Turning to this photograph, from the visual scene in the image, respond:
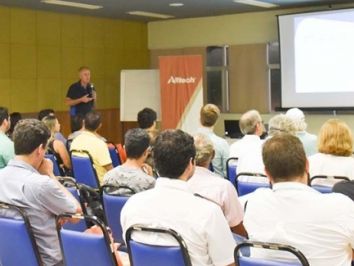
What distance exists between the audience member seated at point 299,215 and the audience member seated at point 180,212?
17 centimetres

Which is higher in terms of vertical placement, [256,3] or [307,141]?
[256,3]

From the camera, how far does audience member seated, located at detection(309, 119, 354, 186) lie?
14.1ft

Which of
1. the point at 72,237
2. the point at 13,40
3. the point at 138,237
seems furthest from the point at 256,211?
the point at 13,40

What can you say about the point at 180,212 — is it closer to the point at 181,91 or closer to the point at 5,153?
the point at 5,153

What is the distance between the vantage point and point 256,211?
240 centimetres

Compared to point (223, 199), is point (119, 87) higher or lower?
higher

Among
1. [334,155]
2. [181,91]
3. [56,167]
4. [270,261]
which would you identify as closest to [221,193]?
[270,261]

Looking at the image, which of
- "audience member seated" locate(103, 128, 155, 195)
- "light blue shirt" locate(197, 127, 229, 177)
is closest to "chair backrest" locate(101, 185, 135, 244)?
"audience member seated" locate(103, 128, 155, 195)

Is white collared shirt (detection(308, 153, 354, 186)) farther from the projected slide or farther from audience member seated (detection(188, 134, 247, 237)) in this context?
the projected slide

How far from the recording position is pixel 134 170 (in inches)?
161

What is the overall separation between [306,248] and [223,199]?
113cm

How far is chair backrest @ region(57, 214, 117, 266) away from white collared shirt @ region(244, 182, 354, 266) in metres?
0.69

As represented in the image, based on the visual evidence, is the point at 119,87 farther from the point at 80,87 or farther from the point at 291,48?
the point at 291,48

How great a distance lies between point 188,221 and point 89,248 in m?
0.52
